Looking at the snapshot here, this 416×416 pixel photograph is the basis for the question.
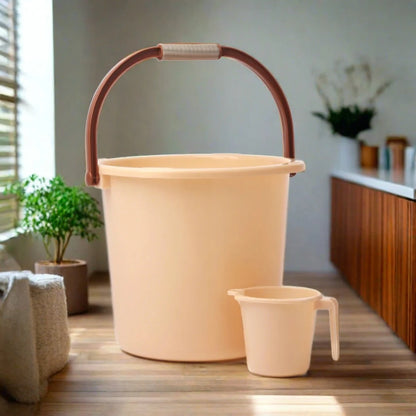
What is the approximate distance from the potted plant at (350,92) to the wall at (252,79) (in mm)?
47

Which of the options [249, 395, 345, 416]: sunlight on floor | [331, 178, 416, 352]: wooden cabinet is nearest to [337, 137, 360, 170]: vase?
[331, 178, 416, 352]: wooden cabinet

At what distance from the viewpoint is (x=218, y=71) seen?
165 inches

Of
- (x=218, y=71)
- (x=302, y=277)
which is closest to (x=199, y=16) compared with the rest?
(x=218, y=71)

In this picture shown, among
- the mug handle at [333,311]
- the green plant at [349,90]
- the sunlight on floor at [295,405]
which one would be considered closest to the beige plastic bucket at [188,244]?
the mug handle at [333,311]

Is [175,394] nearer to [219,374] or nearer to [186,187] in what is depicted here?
[219,374]

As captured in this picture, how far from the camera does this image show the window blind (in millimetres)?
3217

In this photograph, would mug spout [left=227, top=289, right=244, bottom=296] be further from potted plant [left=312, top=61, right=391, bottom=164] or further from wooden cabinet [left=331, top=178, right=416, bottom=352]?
potted plant [left=312, top=61, right=391, bottom=164]

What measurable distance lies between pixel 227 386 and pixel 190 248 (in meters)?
0.42

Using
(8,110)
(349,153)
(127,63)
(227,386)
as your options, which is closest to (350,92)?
(349,153)

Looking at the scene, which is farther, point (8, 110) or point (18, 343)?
point (8, 110)

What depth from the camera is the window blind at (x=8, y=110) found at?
3.22 m

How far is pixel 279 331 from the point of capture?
2.17 m

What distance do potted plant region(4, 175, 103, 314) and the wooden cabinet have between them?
113 centimetres

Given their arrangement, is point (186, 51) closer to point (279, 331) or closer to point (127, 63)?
point (127, 63)
